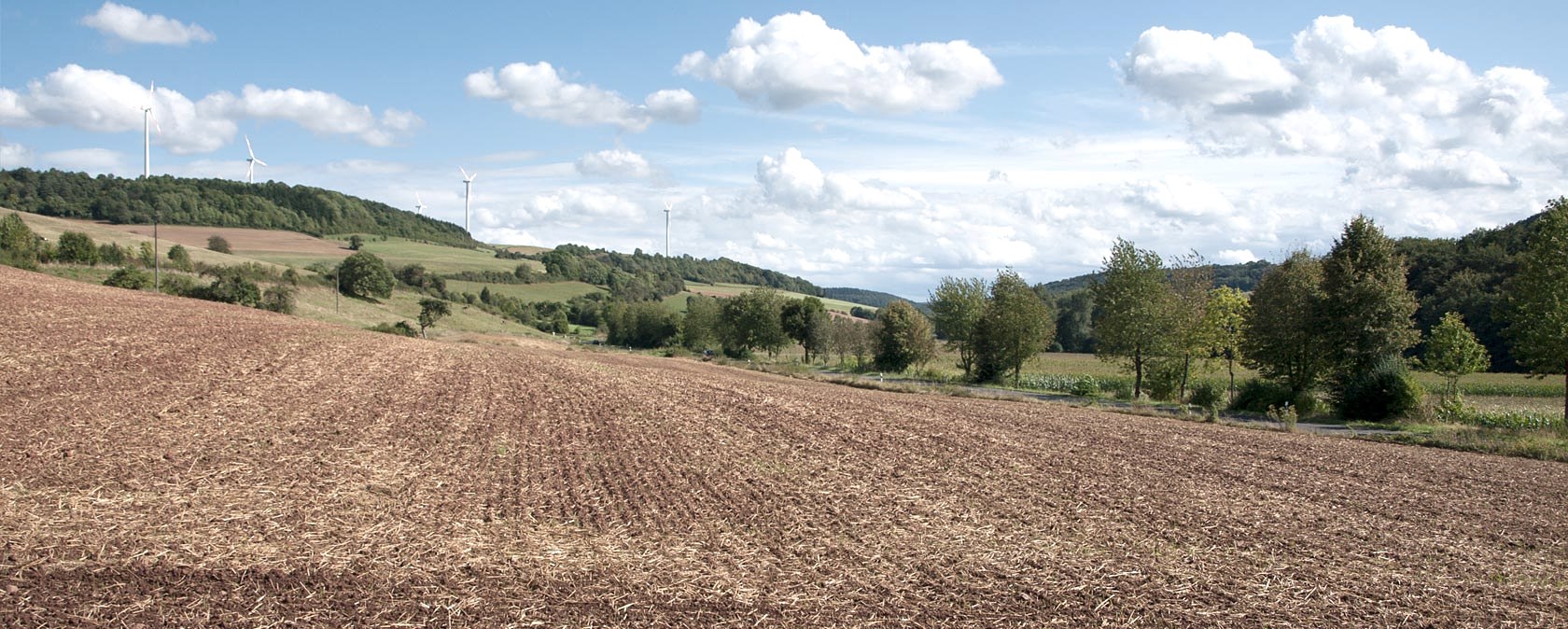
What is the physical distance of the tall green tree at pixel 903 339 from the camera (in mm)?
70438

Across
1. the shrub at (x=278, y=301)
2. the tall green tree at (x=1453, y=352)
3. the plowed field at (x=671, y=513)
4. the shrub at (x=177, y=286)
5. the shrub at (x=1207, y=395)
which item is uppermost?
the shrub at (x=177, y=286)

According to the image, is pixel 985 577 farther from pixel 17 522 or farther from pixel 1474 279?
pixel 1474 279

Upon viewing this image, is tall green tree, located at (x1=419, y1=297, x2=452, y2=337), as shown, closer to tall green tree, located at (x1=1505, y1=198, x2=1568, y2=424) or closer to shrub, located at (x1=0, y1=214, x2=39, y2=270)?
shrub, located at (x1=0, y1=214, x2=39, y2=270)

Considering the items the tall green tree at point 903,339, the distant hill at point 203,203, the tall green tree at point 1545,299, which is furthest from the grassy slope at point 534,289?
the tall green tree at point 1545,299

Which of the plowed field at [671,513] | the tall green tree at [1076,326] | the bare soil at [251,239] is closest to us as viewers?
the plowed field at [671,513]

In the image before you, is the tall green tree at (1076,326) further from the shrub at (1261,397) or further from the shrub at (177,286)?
the shrub at (177,286)

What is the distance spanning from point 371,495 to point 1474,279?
85208 mm

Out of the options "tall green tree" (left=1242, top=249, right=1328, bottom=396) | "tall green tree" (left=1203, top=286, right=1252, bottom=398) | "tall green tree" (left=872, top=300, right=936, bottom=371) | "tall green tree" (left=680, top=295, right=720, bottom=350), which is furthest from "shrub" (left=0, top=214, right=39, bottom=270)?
"tall green tree" (left=1203, top=286, right=1252, bottom=398)

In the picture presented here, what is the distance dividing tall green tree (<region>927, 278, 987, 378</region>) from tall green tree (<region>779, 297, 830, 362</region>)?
53.0 feet

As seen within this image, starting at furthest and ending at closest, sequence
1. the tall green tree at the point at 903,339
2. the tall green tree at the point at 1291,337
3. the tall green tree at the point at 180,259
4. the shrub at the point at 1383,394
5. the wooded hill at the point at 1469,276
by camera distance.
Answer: the tall green tree at the point at 903,339
the tall green tree at the point at 180,259
the wooded hill at the point at 1469,276
the tall green tree at the point at 1291,337
the shrub at the point at 1383,394

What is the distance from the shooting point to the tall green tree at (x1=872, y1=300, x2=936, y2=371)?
70438mm

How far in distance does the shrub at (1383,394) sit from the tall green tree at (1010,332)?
25.9 metres

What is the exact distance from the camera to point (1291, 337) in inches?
1465

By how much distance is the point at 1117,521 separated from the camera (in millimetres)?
11961
